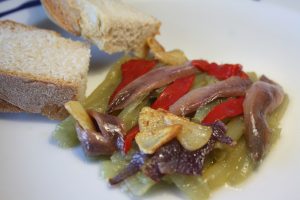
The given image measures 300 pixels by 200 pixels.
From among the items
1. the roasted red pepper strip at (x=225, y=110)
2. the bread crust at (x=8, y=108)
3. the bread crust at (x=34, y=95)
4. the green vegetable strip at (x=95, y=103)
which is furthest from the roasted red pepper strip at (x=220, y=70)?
the bread crust at (x=8, y=108)

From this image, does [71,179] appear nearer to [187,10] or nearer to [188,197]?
[188,197]

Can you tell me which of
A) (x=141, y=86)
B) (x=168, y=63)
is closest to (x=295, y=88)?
(x=168, y=63)

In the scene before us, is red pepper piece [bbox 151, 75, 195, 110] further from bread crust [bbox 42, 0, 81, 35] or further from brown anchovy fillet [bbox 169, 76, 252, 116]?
bread crust [bbox 42, 0, 81, 35]

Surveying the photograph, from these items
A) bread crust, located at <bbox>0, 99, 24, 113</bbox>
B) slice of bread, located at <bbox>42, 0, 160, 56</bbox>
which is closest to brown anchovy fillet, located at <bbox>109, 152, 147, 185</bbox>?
bread crust, located at <bbox>0, 99, 24, 113</bbox>

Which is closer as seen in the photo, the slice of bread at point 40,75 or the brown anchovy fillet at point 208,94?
the brown anchovy fillet at point 208,94

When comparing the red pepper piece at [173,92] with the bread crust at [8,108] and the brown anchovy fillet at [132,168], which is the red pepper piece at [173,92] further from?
the bread crust at [8,108]
